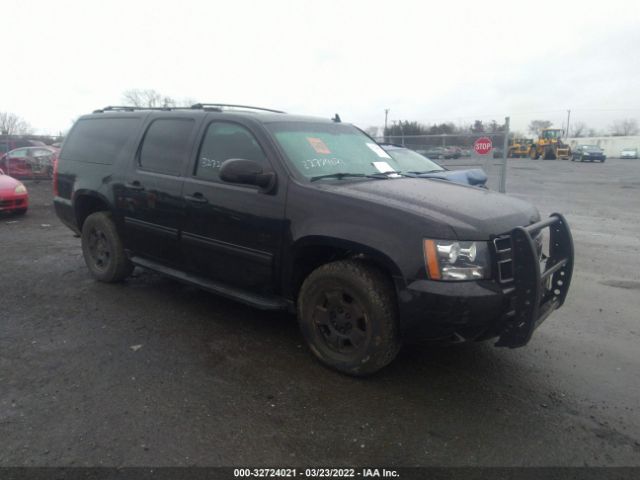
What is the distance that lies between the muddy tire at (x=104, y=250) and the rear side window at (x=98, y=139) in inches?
25.2

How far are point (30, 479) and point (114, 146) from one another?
3.49 meters

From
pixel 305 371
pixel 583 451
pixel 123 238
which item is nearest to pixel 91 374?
pixel 305 371

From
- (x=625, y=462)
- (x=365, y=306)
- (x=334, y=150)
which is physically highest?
(x=334, y=150)

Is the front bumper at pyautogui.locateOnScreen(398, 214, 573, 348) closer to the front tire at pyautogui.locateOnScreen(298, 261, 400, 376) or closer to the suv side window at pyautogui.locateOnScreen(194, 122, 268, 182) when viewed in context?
the front tire at pyautogui.locateOnScreen(298, 261, 400, 376)

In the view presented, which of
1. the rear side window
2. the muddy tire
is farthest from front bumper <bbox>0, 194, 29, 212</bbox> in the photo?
the muddy tire

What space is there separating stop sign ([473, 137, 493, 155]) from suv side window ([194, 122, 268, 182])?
10033 mm

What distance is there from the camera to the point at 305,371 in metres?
3.46

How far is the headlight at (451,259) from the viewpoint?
9.53 ft

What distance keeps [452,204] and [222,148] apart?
6.51 ft

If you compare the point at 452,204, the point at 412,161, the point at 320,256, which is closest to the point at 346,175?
the point at 320,256

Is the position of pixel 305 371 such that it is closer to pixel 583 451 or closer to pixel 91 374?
pixel 91 374

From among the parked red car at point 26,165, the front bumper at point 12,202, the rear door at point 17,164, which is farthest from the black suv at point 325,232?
the rear door at point 17,164

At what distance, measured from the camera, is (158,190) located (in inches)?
172

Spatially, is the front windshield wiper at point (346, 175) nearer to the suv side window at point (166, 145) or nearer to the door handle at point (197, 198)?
the door handle at point (197, 198)
